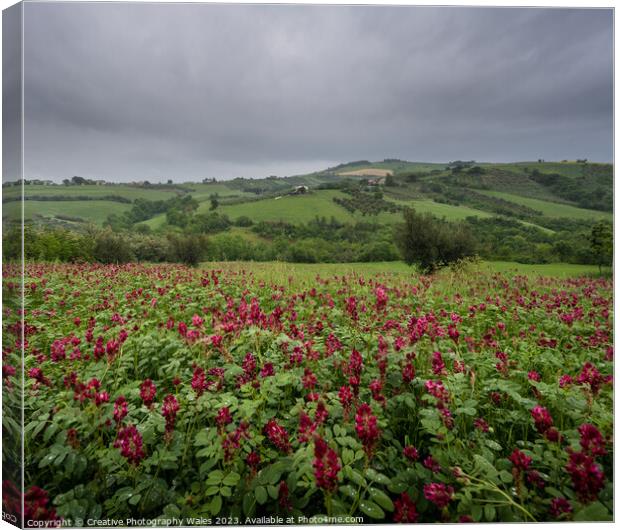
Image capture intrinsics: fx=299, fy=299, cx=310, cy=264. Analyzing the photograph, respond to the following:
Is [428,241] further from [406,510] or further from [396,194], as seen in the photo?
[406,510]

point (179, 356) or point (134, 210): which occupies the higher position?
point (134, 210)

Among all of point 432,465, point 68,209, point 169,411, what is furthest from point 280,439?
point 68,209

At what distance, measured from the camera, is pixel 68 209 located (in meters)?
3.21

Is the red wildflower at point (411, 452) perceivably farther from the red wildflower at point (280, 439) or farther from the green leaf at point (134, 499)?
the green leaf at point (134, 499)

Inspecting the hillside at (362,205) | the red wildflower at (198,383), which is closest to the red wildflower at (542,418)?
the red wildflower at (198,383)

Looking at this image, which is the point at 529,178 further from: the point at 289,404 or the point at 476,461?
the point at 289,404

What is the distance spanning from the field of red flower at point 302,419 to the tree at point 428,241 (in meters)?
2.07

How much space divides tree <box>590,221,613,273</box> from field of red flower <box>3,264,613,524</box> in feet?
0.81

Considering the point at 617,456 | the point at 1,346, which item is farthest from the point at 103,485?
the point at 617,456

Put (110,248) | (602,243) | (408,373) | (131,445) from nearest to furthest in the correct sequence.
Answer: (131,445) → (408,373) → (602,243) → (110,248)

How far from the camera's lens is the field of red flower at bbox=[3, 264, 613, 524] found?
1748 millimetres

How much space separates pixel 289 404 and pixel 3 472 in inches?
91.0

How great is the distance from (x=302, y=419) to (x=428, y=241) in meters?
4.78

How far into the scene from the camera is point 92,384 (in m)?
2.02
